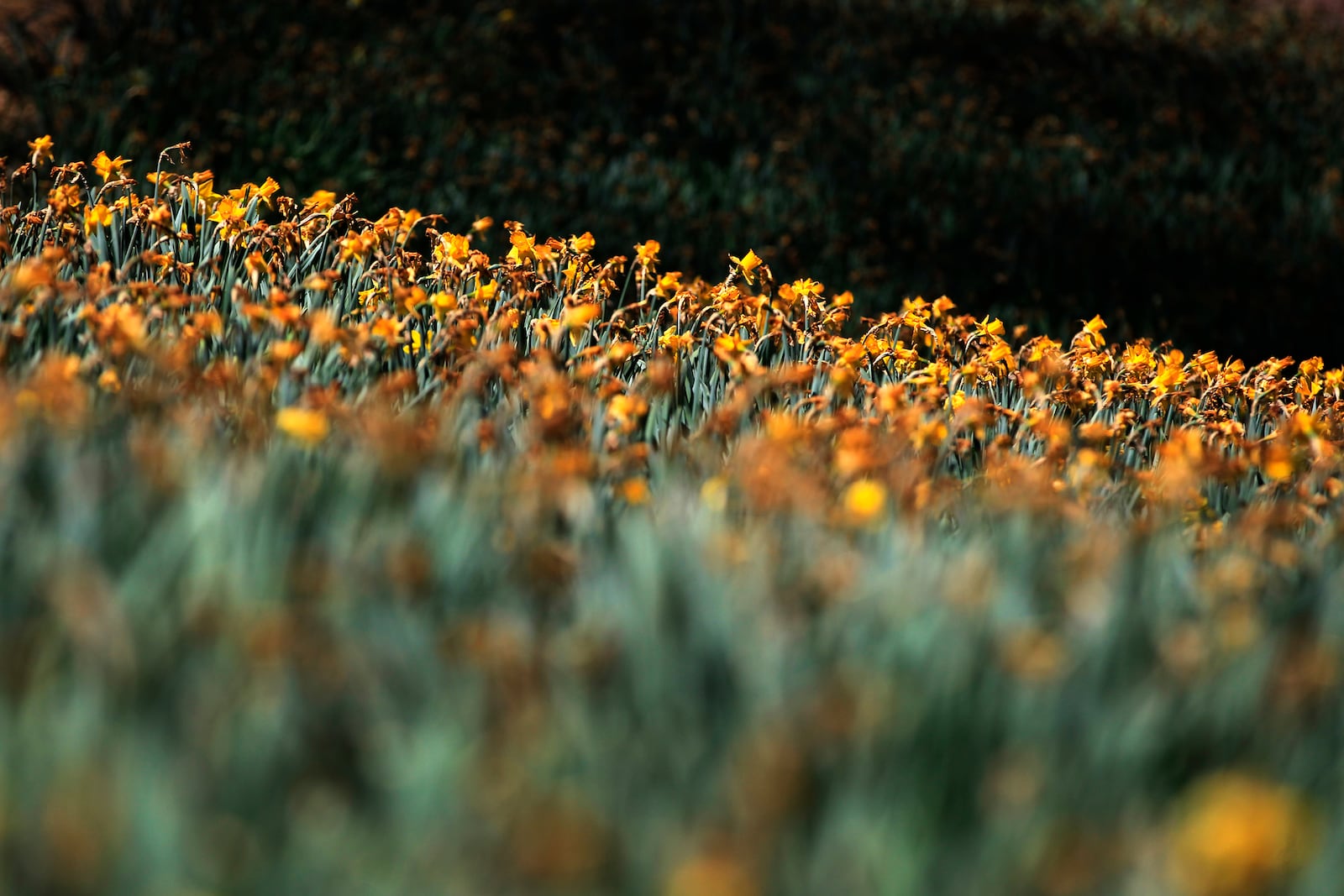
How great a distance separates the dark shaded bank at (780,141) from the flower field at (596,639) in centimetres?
354

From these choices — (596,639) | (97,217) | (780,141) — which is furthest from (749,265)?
(780,141)

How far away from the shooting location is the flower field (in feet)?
3.90

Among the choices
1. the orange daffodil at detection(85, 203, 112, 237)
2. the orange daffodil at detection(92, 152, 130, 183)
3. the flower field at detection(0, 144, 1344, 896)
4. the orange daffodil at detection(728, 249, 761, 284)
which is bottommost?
the flower field at detection(0, 144, 1344, 896)

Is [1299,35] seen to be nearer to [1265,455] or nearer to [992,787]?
[1265,455]

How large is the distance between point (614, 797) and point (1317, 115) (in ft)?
31.6

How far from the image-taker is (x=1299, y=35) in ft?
40.8

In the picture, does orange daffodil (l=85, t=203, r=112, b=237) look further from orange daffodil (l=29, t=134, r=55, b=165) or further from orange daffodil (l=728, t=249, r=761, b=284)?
orange daffodil (l=728, t=249, r=761, b=284)

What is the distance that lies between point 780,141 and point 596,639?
5.87m

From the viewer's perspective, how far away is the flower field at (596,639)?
3.90 feet

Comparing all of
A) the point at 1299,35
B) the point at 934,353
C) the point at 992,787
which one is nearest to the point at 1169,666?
the point at 992,787

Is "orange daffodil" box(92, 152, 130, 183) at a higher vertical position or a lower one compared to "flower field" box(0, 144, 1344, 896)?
higher

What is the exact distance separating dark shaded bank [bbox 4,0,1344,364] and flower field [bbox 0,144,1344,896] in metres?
3.54

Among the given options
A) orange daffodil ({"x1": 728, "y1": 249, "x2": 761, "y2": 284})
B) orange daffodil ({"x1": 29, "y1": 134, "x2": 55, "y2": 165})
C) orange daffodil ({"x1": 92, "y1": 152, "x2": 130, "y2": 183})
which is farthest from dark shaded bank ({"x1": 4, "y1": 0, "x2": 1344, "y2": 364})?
orange daffodil ({"x1": 728, "y1": 249, "x2": 761, "y2": 284})

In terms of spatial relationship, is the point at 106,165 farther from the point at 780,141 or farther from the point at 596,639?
the point at 780,141
